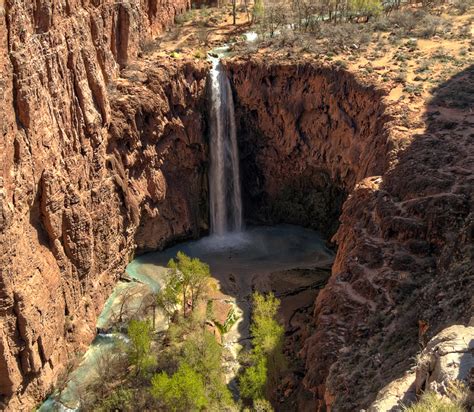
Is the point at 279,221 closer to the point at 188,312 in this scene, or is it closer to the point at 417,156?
the point at 188,312

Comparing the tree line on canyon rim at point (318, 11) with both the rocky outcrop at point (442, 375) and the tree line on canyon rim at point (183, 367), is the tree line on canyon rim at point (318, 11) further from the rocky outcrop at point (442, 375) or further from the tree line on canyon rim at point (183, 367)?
the rocky outcrop at point (442, 375)

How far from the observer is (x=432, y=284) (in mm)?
18078

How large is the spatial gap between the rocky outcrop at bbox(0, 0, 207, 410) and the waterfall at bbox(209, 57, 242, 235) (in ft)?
3.88

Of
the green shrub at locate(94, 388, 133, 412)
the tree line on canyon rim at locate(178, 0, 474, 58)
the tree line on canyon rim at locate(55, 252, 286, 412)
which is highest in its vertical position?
the tree line on canyon rim at locate(178, 0, 474, 58)

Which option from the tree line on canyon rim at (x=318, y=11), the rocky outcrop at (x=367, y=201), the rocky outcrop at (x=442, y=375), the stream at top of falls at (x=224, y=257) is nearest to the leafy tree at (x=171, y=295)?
the stream at top of falls at (x=224, y=257)

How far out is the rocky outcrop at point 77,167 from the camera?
22562mm

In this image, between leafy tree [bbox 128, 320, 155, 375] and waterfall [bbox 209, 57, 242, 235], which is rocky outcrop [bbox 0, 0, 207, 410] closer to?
waterfall [bbox 209, 57, 242, 235]

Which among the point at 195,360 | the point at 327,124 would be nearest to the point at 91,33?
the point at 327,124

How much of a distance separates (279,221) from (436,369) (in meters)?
31.5

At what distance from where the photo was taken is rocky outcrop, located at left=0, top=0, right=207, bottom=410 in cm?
2256

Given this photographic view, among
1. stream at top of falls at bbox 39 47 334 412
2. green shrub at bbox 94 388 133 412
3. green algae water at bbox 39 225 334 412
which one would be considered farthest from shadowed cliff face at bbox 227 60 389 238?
→ green shrub at bbox 94 388 133 412

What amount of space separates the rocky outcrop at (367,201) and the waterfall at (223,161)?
94 centimetres

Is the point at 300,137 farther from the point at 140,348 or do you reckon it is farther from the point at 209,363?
the point at 140,348

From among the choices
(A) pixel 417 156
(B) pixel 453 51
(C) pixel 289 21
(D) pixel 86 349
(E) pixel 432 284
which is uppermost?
(C) pixel 289 21
